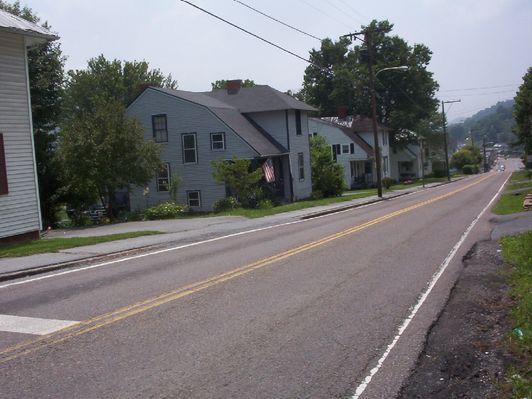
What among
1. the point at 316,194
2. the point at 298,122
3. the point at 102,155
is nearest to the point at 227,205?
the point at 102,155

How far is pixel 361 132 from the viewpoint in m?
72.8

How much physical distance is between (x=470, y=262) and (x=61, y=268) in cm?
839

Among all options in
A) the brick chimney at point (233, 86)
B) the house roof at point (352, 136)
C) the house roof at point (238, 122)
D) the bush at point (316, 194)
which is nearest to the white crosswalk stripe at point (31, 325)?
the house roof at point (238, 122)

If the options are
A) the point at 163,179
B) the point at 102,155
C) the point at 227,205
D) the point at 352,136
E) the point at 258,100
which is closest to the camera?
the point at 102,155

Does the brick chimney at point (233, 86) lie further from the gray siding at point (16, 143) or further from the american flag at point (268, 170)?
the gray siding at point (16, 143)

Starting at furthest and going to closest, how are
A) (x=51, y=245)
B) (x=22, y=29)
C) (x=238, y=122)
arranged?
(x=238, y=122) < (x=22, y=29) < (x=51, y=245)

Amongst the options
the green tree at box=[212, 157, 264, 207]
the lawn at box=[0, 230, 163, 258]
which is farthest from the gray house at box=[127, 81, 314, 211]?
the lawn at box=[0, 230, 163, 258]

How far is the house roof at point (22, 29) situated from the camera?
1767 cm

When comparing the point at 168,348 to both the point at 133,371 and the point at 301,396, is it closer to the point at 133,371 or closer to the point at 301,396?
the point at 133,371

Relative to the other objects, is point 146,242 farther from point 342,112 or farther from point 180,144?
point 342,112

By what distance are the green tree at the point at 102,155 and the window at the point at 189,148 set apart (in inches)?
321

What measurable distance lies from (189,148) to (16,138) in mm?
20403

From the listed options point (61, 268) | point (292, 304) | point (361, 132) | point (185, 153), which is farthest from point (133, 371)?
point (361, 132)

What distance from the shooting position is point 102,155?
28.2 m
